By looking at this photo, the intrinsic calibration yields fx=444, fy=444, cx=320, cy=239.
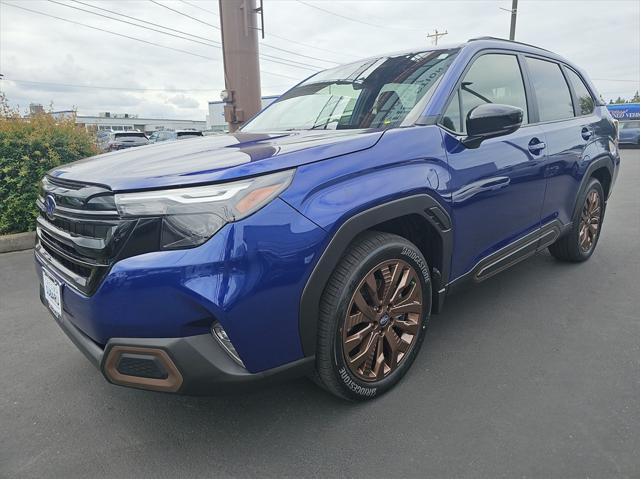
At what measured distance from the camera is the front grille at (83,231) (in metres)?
1.67

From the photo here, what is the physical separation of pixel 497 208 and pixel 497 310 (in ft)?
3.18

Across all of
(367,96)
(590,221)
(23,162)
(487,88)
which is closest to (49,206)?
(367,96)

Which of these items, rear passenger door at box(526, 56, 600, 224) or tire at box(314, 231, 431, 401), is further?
rear passenger door at box(526, 56, 600, 224)

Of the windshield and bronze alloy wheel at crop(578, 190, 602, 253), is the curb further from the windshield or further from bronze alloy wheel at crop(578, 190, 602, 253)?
bronze alloy wheel at crop(578, 190, 602, 253)

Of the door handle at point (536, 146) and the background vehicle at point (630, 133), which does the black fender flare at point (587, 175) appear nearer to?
the door handle at point (536, 146)

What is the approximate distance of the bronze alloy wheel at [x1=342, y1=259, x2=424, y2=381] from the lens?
6.70 ft

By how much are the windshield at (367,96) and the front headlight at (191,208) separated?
3.43ft

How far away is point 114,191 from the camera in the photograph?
5.47 ft

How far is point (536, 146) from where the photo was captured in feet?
9.92

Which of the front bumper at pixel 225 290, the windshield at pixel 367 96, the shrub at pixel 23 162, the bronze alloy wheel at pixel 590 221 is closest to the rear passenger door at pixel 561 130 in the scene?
the bronze alloy wheel at pixel 590 221

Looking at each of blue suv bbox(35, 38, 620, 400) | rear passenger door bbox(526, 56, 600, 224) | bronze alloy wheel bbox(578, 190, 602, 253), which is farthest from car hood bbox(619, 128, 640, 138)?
blue suv bbox(35, 38, 620, 400)

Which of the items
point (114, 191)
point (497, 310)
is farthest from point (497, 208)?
point (114, 191)

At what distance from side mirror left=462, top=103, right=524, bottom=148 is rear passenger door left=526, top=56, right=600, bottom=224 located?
846mm

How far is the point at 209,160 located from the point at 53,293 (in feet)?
3.34
